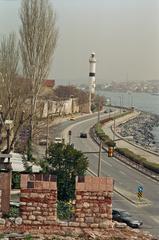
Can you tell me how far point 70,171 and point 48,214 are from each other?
18.9 meters

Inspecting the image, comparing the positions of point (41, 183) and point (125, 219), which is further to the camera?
point (125, 219)

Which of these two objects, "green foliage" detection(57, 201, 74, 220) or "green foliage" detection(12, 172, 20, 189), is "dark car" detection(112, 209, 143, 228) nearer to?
"green foliage" detection(12, 172, 20, 189)

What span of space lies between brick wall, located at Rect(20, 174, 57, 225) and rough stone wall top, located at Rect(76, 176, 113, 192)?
302 millimetres

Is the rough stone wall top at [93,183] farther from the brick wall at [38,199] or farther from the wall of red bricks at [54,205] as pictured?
the brick wall at [38,199]

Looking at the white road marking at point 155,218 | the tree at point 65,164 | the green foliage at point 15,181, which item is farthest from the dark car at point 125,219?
the green foliage at point 15,181

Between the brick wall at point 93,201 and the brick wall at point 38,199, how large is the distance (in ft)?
0.98

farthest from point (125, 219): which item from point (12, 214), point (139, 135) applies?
point (139, 135)

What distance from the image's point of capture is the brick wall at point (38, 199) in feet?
18.6

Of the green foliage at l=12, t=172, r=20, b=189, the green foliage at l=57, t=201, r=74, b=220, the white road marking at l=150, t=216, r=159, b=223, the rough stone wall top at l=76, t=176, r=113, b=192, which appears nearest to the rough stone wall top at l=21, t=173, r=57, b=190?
the rough stone wall top at l=76, t=176, r=113, b=192

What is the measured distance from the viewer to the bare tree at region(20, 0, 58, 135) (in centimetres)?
3734

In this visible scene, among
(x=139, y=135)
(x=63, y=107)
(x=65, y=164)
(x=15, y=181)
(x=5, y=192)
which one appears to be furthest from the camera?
(x=63, y=107)

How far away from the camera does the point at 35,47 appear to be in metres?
37.7

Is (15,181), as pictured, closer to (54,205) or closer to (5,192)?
(5,192)

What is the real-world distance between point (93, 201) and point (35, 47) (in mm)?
32737
